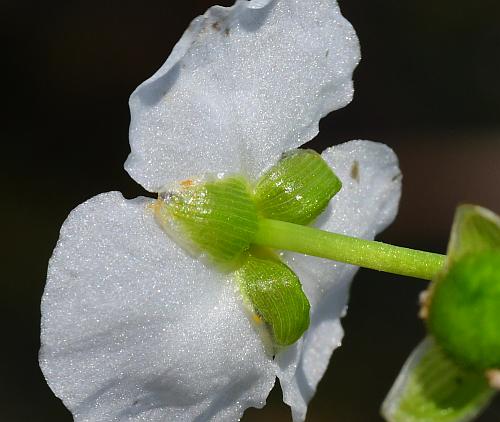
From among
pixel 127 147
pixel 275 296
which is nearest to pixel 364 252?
pixel 275 296

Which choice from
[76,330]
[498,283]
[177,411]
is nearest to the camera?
[498,283]

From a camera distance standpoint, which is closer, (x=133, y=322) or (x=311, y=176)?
(x=133, y=322)

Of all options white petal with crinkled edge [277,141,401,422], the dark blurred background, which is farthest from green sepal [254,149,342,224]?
the dark blurred background

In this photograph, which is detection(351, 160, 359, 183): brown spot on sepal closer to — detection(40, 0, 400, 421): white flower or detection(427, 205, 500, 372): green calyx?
detection(40, 0, 400, 421): white flower

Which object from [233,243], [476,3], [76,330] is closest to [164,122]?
[233,243]

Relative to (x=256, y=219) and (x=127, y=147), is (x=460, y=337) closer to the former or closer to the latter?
(x=256, y=219)

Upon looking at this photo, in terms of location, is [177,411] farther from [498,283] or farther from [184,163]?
[498,283]
